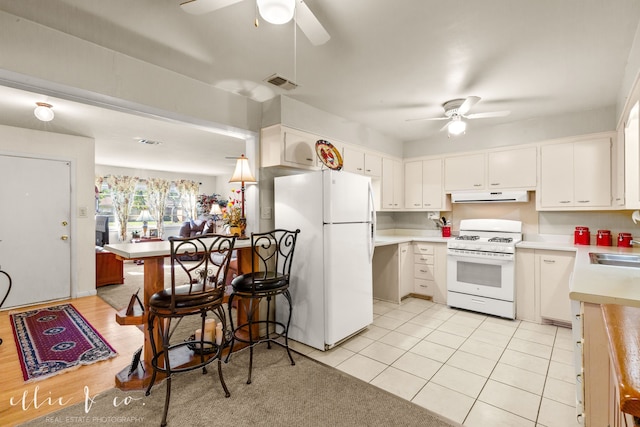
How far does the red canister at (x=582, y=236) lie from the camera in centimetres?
346

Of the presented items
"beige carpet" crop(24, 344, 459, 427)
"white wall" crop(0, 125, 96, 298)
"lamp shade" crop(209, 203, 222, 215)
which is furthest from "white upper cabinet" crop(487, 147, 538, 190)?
"lamp shade" crop(209, 203, 222, 215)

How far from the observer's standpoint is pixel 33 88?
2021mm

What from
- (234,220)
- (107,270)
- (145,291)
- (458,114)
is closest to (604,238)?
(458,114)

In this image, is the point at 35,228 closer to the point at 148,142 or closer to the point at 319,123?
the point at 148,142

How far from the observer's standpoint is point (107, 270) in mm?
5125

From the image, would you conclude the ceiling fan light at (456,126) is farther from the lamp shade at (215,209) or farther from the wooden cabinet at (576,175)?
the lamp shade at (215,209)

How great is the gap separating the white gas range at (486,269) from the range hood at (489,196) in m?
0.32

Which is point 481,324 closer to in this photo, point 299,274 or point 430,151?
point 299,274

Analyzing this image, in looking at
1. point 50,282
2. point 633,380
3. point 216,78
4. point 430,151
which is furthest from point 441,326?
point 50,282

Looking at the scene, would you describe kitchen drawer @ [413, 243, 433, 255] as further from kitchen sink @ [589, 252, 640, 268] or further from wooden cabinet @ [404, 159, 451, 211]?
kitchen sink @ [589, 252, 640, 268]

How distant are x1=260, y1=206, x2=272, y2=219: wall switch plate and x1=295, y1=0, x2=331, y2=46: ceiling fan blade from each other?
6.25 ft

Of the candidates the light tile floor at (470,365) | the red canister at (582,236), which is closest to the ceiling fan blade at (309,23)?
the light tile floor at (470,365)

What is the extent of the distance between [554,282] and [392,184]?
2323mm

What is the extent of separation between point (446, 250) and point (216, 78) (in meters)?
3.41
